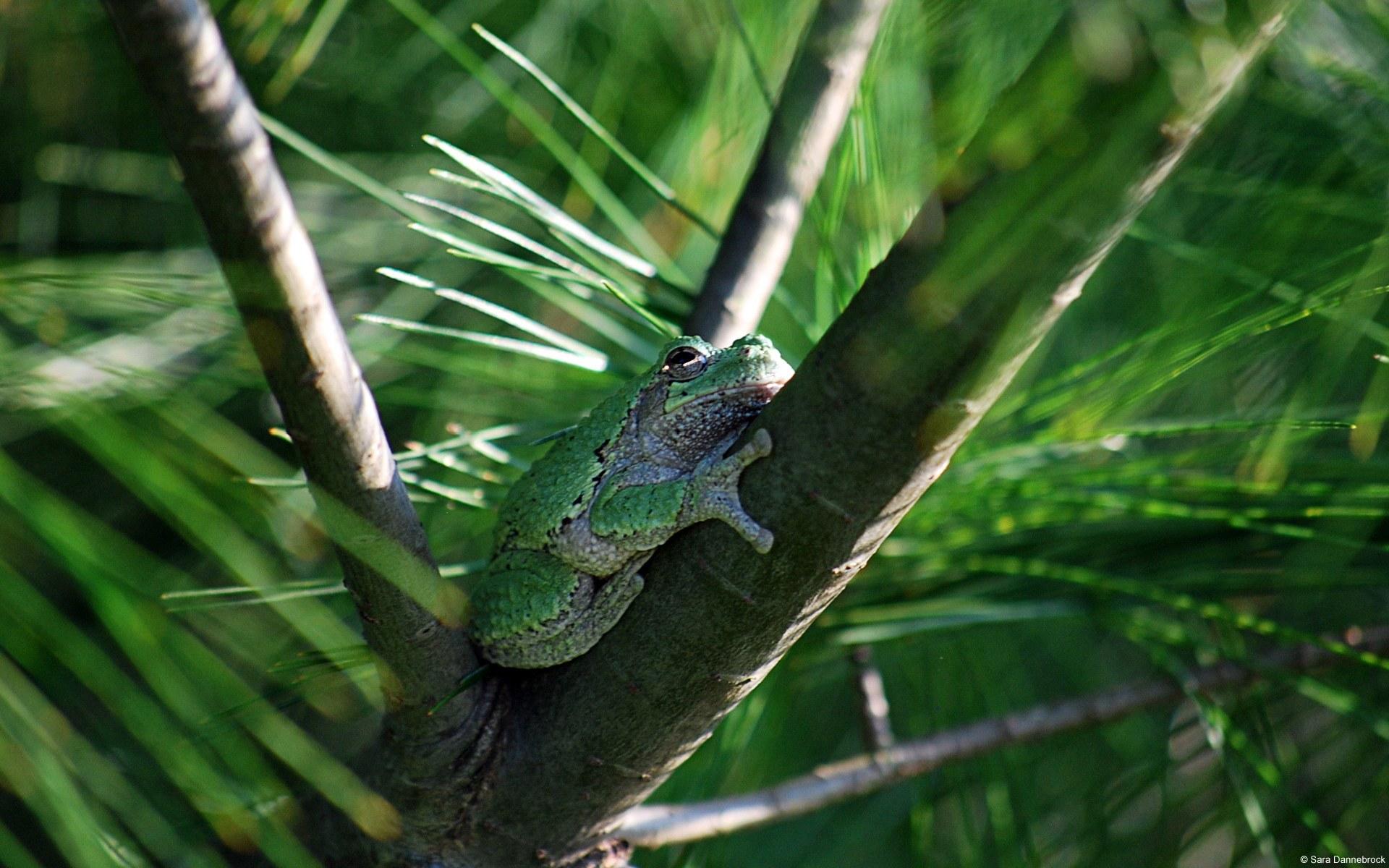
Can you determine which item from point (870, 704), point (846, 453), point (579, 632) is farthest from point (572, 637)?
point (870, 704)

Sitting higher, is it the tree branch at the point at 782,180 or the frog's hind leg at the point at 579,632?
the tree branch at the point at 782,180

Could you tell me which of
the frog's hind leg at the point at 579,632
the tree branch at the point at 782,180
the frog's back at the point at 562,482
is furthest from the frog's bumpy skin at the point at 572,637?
the tree branch at the point at 782,180

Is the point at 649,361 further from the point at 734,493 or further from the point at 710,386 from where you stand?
the point at 734,493

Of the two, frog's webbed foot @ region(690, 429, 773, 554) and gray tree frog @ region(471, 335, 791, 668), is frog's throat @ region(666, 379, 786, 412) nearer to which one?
gray tree frog @ region(471, 335, 791, 668)

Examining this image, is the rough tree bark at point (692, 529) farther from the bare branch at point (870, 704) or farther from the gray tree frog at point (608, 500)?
the bare branch at point (870, 704)

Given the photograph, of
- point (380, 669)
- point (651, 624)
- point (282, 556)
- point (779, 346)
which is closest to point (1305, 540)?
point (779, 346)

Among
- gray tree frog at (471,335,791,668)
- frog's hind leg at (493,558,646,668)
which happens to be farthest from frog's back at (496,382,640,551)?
frog's hind leg at (493,558,646,668)
